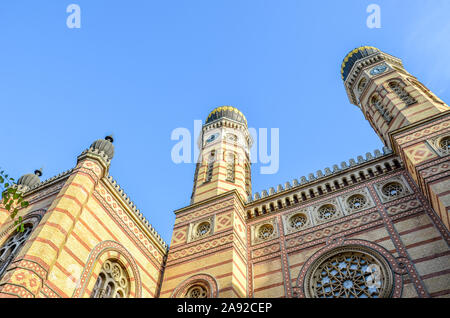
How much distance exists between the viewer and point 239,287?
9.99 m

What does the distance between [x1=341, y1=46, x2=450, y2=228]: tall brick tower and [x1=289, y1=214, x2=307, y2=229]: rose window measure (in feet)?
11.4

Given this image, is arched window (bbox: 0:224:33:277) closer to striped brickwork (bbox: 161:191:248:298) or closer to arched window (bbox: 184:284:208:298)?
striped brickwork (bbox: 161:191:248:298)

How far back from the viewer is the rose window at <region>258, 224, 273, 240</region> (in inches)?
466

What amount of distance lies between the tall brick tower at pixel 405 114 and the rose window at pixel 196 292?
650 cm

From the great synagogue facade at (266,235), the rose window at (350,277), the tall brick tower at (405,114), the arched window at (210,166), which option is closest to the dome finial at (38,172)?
the great synagogue facade at (266,235)

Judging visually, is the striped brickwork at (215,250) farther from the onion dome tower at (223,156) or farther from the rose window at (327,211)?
the rose window at (327,211)

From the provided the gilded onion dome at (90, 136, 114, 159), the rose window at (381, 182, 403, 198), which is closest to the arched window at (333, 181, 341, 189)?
the rose window at (381, 182, 403, 198)

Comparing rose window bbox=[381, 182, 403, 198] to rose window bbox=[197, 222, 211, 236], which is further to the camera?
rose window bbox=[197, 222, 211, 236]

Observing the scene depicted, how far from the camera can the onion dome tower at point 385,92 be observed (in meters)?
13.2

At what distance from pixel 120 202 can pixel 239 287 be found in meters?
4.58

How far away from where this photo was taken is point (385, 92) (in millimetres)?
15016
